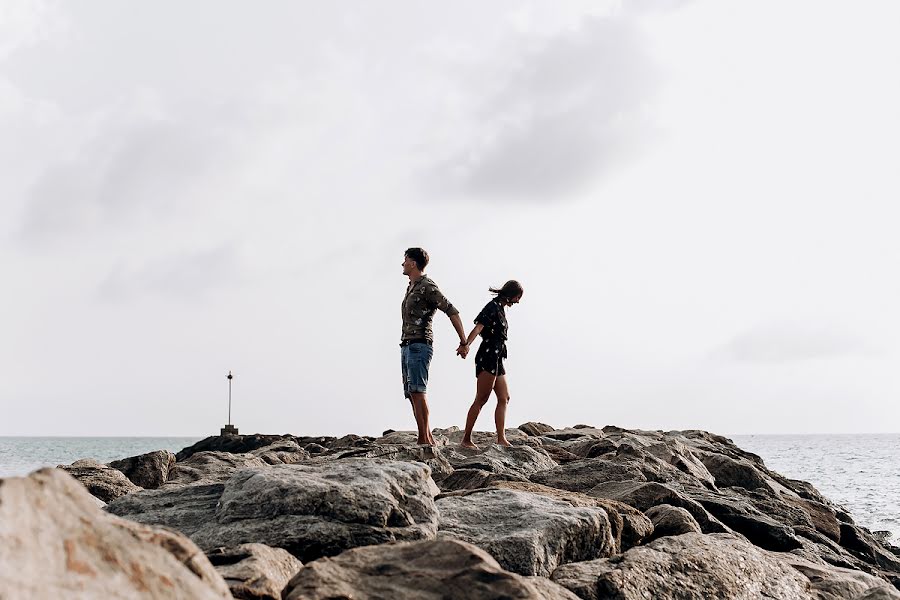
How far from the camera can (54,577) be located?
1.95m

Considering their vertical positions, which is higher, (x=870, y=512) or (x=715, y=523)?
(x=715, y=523)

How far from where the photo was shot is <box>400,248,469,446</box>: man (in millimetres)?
7934

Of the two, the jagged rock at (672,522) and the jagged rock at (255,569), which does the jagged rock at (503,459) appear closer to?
the jagged rock at (672,522)

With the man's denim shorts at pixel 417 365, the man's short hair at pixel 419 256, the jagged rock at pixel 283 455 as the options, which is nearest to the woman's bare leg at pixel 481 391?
the man's denim shorts at pixel 417 365

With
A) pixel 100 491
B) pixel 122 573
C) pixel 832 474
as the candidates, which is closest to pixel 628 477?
pixel 100 491

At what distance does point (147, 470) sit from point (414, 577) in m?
6.53

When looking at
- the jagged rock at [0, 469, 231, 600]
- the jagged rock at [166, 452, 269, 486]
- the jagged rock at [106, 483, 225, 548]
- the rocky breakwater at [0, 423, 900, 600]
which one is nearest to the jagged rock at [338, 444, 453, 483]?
the rocky breakwater at [0, 423, 900, 600]

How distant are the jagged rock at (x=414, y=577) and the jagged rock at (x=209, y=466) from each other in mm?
4069

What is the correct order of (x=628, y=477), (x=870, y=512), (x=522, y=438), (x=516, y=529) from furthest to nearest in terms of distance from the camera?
(x=870, y=512)
(x=522, y=438)
(x=628, y=477)
(x=516, y=529)

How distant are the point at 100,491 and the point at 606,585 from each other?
4614 mm

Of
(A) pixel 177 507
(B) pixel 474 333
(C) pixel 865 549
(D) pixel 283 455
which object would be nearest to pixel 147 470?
(D) pixel 283 455

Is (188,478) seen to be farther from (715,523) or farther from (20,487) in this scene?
(20,487)

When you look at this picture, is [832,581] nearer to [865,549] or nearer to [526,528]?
[526,528]

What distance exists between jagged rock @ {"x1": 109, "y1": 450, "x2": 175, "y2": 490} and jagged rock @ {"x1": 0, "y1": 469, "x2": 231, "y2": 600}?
22.1 feet
